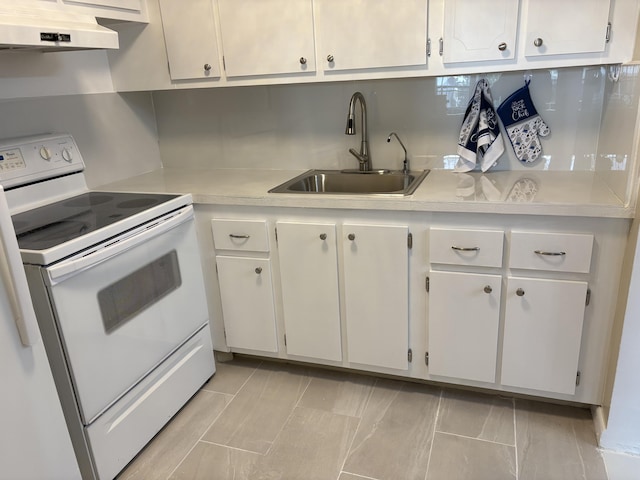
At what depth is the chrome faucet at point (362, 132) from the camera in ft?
7.43

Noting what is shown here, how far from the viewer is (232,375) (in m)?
2.44

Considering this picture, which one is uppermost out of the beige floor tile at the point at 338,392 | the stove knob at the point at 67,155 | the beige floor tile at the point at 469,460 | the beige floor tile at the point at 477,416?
the stove knob at the point at 67,155

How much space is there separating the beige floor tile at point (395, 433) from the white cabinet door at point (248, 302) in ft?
1.87

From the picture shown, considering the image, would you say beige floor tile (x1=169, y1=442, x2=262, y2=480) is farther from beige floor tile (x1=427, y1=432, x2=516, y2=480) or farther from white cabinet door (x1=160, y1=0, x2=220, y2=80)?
white cabinet door (x1=160, y1=0, x2=220, y2=80)

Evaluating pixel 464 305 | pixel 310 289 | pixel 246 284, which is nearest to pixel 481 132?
pixel 464 305

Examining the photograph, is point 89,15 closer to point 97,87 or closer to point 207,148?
point 97,87

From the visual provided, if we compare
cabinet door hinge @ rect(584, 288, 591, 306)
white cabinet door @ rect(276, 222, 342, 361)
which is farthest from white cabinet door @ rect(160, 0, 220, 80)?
cabinet door hinge @ rect(584, 288, 591, 306)

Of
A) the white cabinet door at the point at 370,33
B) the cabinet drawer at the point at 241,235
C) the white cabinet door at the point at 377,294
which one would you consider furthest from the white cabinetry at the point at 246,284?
the white cabinet door at the point at 370,33

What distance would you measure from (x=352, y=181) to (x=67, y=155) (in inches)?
53.4

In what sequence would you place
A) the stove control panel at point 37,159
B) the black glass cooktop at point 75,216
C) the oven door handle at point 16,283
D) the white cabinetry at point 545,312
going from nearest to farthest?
the oven door handle at point 16,283 → the black glass cooktop at point 75,216 → the white cabinetry at point 545,312 → the stove control panel at point 37,159

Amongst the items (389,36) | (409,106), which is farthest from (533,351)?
(389,36)

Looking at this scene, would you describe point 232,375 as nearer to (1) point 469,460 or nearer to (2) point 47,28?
(1) point 469,460

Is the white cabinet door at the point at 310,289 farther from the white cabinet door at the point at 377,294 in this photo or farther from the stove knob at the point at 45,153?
the stove knob at the point at 45,153

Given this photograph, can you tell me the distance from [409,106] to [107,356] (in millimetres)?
1718
